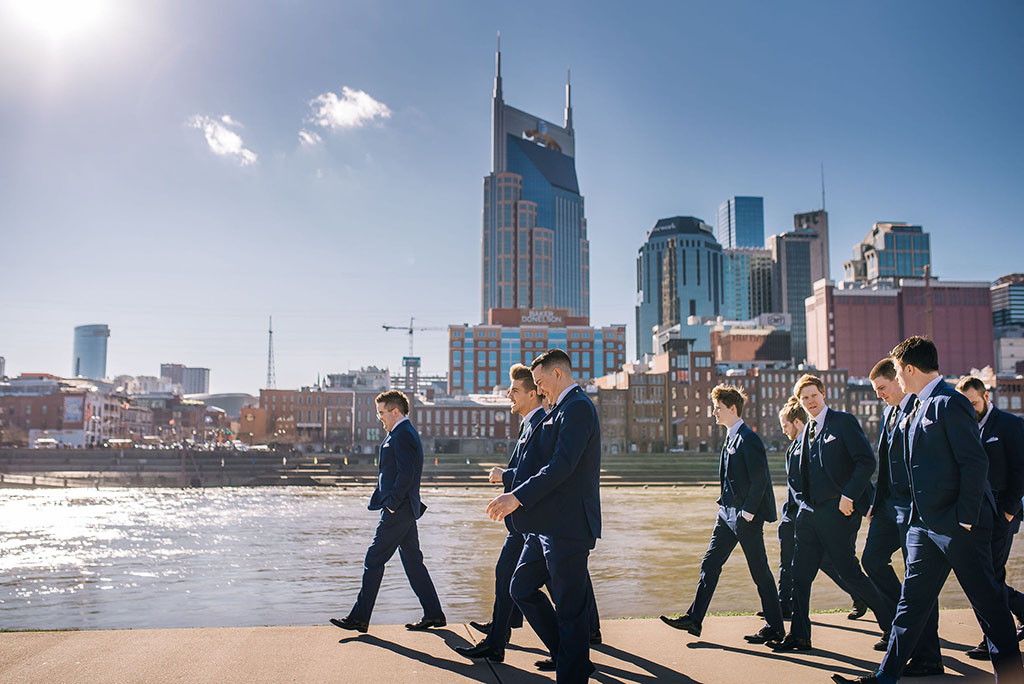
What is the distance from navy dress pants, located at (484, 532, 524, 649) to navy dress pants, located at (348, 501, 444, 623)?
2.65ft

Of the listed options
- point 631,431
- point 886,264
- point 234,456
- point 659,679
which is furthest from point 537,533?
point 886,264

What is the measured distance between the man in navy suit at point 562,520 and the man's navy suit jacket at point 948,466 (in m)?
2.06

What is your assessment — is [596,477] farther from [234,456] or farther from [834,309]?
[834,309]

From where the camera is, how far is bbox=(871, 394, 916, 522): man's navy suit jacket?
19.1 feet

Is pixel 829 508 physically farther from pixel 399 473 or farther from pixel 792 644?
pixel 399 473

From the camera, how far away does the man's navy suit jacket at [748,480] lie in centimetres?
685

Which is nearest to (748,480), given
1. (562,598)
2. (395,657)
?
(562,598)

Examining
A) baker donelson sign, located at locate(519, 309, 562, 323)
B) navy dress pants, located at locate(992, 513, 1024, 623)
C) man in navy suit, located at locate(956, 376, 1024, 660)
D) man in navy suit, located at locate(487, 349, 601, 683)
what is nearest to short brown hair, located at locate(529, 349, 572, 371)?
man in navy suit, located at locate(487, 349, 601, 683)

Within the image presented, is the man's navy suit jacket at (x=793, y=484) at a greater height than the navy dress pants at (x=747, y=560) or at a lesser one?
greater

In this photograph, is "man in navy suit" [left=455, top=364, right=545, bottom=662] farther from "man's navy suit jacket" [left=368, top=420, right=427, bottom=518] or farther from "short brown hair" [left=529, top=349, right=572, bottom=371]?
"man's navy suit jacket" [left=368, top=420, right=427, bottom=518]

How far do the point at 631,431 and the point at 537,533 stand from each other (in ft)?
336

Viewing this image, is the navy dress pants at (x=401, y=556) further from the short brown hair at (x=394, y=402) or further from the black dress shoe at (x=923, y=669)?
the black dress shoe at (x=923, y=669)

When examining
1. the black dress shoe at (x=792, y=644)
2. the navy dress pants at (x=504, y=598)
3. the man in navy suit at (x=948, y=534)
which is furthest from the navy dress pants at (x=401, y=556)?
the man in navy suit at (x=948, y=534)

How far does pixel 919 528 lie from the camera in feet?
17.1
